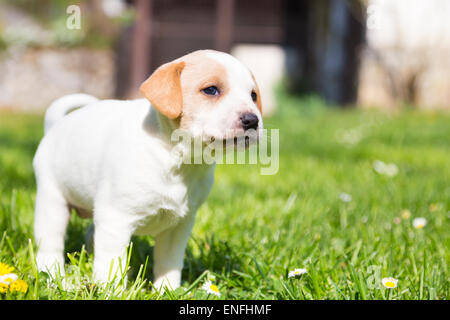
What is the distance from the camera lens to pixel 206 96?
1885 mm

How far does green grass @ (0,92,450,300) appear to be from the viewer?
2041 mm

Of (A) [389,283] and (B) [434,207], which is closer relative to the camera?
(A) [389,283]

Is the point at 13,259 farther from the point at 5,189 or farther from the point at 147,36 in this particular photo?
the point at 147,36

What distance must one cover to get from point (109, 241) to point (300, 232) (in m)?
1.25

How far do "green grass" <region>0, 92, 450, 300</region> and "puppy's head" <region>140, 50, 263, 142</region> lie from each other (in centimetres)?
63

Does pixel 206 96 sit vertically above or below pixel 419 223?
above

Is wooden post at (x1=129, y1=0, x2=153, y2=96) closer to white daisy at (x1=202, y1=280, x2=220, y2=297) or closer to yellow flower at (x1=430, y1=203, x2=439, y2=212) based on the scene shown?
yellow flower at (x1=430, y1=203, x2=439, y2=212)

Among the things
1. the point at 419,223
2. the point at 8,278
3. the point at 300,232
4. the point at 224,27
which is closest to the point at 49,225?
the point at 8,278

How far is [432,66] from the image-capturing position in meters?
11.2

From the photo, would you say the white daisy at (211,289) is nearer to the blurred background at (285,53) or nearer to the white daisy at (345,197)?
the white daisy at (345,197)

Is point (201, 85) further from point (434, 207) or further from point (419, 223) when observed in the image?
point (434, 207)

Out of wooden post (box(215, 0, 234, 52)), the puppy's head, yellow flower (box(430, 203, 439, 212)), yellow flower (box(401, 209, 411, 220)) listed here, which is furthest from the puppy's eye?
wooden post (box(215, 0, 234, 52))

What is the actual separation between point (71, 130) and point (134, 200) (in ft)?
1.74

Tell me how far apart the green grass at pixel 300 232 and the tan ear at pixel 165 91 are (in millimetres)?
641
